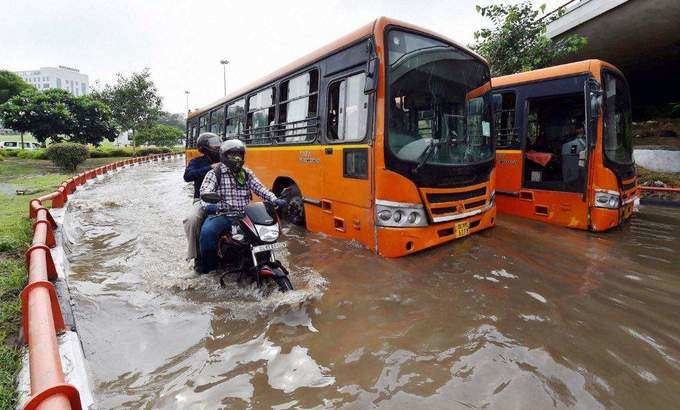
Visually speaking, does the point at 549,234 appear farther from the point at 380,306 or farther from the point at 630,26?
the point at 630,26

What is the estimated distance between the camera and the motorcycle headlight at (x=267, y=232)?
3.82 metres

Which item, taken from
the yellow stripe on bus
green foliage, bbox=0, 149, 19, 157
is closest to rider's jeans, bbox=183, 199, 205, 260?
the yellow stripe on bus

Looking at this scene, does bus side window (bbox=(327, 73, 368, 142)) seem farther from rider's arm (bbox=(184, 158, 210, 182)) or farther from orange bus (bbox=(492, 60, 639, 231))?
orange bus (bbox=(492, 60, 639, 231))

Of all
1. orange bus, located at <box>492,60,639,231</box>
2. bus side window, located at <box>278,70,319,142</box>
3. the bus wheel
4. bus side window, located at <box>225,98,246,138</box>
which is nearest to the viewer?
bus side window, located at <box>278,70,319,142</box>

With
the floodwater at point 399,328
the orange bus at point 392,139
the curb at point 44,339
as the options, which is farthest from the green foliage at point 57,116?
the curb at point 44,339

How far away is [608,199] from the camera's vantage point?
20.1 ft

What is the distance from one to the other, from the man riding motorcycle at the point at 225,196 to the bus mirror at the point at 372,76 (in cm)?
163

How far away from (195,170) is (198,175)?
7 cm

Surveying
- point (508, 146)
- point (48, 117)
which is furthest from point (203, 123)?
point (48, 117)

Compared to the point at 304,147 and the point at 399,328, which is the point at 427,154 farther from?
the point at 399,328

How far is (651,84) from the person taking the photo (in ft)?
64.7

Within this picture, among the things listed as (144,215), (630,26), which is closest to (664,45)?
(630,26)

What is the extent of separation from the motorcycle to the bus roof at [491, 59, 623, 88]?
5570mm

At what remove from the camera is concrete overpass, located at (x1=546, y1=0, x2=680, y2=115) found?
488 inches
